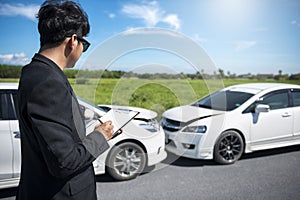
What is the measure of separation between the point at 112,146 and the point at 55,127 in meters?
2.70

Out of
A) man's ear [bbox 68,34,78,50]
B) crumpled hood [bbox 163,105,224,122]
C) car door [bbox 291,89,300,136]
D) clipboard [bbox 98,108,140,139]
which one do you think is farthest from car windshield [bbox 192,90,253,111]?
man's ear [bbox 68,34,78,50]

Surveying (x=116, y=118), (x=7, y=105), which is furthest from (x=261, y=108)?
(x=7, y=105)

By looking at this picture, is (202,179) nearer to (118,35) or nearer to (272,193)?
(272,193)

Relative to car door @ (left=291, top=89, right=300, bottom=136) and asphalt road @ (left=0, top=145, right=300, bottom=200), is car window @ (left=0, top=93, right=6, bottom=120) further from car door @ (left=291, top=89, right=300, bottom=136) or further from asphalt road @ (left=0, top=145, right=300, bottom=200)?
car door @ (left=291, top=89, right=300, bottom=136)

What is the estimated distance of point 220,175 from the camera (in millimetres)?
3943

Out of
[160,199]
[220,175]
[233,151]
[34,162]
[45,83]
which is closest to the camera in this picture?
[45,83]

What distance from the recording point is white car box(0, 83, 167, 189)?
3.10 m

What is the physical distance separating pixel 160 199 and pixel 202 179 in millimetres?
936

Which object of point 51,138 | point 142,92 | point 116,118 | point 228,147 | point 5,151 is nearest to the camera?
point 51,138

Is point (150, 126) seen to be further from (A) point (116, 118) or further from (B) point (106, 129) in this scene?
(B) point (106, 129)

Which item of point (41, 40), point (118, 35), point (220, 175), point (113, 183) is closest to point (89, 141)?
point (41, 40)

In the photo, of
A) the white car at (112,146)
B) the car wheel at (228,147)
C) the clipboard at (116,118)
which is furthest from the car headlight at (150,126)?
the clipboard at (116,118)

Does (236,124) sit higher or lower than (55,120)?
lower

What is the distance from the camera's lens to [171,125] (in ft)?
15.8
